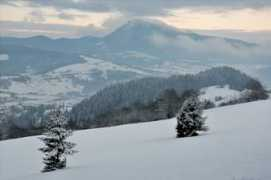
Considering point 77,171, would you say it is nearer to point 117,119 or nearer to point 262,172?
point 262,172

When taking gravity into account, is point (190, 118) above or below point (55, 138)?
above

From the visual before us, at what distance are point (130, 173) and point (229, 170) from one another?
16.0 feet

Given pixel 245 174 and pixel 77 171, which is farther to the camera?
pixel 77 171

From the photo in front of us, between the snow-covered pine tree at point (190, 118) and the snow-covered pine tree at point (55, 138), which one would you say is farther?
the snow-covered pine tree at point (190, 118)

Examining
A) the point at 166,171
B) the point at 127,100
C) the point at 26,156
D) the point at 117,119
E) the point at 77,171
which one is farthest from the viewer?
the point at 127,100

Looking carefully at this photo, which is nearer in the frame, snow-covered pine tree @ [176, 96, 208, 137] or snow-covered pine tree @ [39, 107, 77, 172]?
snow-covered pine tree @ [39, 107, 77, 172]

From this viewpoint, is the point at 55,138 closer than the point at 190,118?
Yes

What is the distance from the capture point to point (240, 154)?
75.4 feet

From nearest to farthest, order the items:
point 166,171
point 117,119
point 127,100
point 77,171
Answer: point 166,171
point 77,171
point 117,119
point 127,100

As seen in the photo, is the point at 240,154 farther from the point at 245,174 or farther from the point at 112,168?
the point at 112,168

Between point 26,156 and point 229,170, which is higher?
point 229,170

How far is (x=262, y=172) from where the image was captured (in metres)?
18.0

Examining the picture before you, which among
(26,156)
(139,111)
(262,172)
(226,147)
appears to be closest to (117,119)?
(139,111)

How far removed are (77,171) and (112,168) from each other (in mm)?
2374
